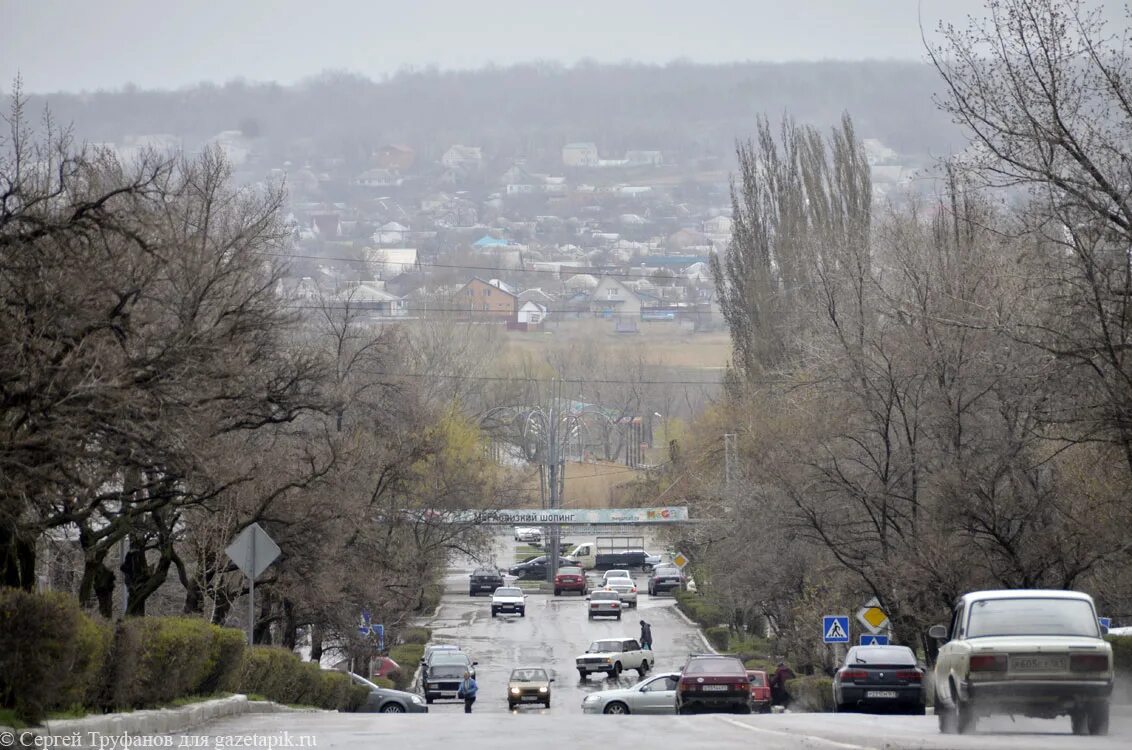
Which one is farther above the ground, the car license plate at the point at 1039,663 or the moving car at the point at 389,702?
the car license plate at the point at 1039,663

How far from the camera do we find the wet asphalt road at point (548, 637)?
46.5 metres

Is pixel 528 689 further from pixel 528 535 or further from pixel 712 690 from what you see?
pixel 528 535

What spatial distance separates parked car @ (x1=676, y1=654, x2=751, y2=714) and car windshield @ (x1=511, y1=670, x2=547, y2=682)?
433 inches

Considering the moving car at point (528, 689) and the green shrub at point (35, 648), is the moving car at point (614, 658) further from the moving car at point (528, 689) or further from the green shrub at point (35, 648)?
the green shrub at point (35, 648)

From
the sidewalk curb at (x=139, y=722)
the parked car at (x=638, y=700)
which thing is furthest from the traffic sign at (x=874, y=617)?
the sidewalk curb at (x=139, y=722)

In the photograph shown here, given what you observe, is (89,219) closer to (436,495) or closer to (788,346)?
(436,495)

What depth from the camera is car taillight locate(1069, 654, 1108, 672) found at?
16484 mm

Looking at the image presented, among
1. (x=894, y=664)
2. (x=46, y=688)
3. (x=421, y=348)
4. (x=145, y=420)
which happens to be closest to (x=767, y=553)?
(x=894, y=664)

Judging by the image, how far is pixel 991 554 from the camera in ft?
104

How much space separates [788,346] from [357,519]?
27658 mm

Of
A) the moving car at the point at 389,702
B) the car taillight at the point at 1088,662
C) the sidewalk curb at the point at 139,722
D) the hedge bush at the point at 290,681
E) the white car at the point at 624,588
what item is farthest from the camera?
the white car at the point at 624,588

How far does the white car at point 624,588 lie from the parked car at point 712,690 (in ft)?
143

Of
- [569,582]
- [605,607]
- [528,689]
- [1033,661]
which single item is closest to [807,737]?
[1033,661]

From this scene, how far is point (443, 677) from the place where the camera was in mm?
43500
